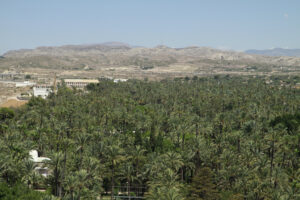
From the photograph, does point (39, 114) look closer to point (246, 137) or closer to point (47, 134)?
point (47, 134)

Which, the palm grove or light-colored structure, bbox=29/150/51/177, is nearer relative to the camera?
the palm grove

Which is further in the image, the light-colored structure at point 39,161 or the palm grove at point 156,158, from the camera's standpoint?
the light-colored structure at point 39,161

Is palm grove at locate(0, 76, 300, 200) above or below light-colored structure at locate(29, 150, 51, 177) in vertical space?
above

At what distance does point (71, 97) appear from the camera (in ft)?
361

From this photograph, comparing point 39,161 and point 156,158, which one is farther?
point 39,161

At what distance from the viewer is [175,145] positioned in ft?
212

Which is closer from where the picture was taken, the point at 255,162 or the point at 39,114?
the point at 255,162

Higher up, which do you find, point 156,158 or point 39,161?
point 156,158

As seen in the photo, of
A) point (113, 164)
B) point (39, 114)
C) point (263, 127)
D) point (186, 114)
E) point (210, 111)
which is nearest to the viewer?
point (113, 164)

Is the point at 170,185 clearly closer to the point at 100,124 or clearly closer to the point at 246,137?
the point at 246,137

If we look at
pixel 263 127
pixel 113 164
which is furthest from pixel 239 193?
pixel 263 127

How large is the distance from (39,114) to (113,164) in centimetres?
3996

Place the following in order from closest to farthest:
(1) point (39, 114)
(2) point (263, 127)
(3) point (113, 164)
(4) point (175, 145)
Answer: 1. (3) point (113, 164)
2. (4) point (175, 145)
3. (2) point (263, 127)
4. (1) point (39, 114)

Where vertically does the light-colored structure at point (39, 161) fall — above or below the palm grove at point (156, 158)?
below
